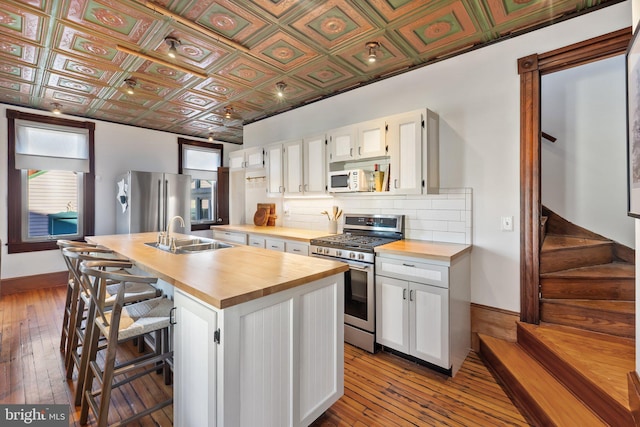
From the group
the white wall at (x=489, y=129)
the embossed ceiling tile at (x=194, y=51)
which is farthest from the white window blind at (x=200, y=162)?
the white wall at (x=489, y=129)

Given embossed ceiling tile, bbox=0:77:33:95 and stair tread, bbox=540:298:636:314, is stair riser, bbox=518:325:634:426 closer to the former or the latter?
stair tread, bbox=540:298:636:314

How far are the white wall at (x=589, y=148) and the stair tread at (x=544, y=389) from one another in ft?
6.05

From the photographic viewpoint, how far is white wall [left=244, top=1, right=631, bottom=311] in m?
2.44

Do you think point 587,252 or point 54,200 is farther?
point 54,200

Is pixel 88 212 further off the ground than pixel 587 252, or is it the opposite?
pixel 88 212

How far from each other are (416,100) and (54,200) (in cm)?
568

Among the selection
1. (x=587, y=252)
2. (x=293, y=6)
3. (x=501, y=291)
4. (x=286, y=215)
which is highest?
(x=293, y=6)

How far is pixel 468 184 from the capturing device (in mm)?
2760

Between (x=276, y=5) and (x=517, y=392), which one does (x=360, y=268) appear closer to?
(x=517, y=392)

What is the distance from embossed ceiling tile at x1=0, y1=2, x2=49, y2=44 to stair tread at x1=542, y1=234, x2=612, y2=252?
15.6 ft

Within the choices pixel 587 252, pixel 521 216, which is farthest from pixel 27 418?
pixel 587 252

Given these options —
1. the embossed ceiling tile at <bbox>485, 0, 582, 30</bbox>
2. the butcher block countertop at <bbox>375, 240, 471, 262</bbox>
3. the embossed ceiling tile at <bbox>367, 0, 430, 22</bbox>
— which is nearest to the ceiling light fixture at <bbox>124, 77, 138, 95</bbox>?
the embossed ceiling tile at <bbox>367, 0, 430, 22</bbox>

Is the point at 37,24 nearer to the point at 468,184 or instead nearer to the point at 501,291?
the point at 468,184

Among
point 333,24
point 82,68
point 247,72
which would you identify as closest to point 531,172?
point 333,24
